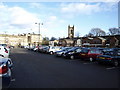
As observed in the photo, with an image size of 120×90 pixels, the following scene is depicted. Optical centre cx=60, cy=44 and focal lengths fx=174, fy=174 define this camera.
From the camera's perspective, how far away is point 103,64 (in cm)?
1552

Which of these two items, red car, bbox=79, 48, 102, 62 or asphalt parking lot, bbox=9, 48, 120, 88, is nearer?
asphalt parking lot, bbox=9, 48, 120, 88

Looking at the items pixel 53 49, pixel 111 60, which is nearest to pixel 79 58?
pixel 111 60

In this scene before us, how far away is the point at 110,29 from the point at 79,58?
274 ft

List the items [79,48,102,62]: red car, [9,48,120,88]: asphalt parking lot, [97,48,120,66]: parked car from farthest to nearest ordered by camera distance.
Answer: [79,48,102,62]: red car, [97,48,120,66]: parked car, [9,48,120,88]: asphalt parking lot

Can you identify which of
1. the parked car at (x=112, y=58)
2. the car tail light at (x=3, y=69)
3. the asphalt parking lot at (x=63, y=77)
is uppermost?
the car tail light at (x=3, y=69)

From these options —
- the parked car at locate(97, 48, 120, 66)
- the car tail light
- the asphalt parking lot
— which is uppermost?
the car tail light

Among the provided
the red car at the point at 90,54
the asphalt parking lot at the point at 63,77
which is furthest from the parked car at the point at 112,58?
the red car at the point at 90,54

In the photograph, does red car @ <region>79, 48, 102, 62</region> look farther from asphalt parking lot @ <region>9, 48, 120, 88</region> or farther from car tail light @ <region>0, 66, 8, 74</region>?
car tail light @ <region>0, 66, 8, 74</region>

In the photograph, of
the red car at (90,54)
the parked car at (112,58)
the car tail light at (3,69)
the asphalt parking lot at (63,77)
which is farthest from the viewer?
the red car at (90,54)

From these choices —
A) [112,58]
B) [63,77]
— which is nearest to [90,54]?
[112,58]

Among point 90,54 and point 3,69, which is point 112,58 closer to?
point 90,54

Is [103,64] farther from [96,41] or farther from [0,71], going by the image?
[96,41]

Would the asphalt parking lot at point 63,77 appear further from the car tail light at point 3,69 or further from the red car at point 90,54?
the red car at point 90,54

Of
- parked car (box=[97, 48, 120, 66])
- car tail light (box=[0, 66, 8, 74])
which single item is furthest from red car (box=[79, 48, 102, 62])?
car tail light (box=[0, 66, 8, 74])
